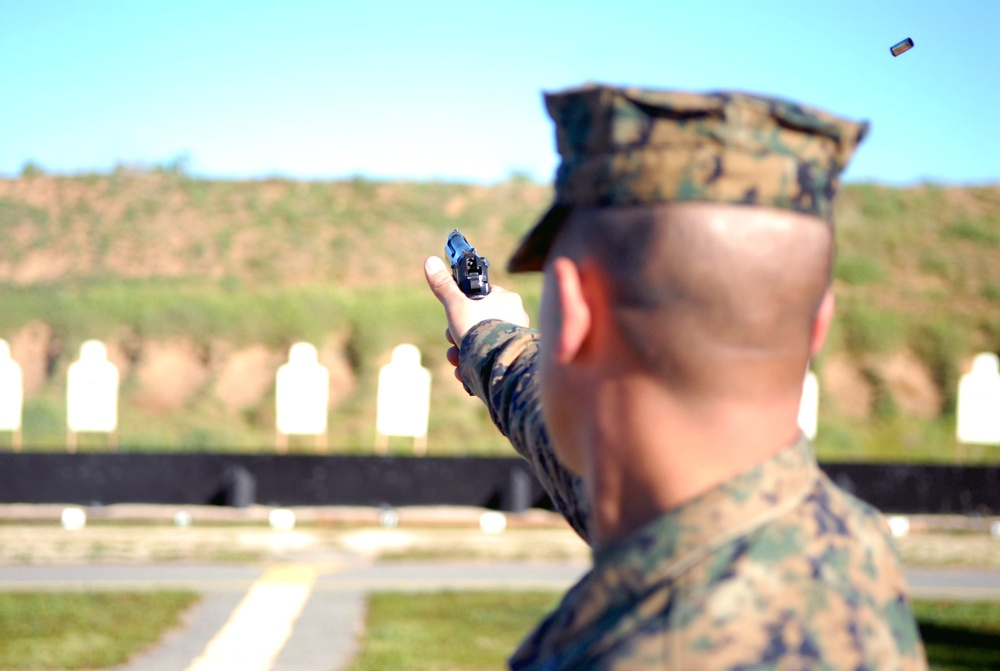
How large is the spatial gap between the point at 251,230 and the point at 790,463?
3131 cm

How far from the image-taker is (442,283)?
7.64 ft

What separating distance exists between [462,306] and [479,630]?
6.51m

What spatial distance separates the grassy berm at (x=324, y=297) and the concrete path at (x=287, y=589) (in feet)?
36.5

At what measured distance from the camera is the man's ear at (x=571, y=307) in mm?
1204

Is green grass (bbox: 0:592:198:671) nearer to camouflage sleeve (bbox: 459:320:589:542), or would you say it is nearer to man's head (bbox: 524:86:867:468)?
camouflage sleeve (bbox: 459:320:589:542)

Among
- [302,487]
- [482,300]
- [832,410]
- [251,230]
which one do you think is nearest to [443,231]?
[251,230]

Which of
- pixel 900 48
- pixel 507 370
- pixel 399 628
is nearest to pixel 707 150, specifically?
pixel 900 48

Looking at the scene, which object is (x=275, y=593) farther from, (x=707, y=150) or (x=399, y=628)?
(x=707, y=150)

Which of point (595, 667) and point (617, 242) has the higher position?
point (617, 242)

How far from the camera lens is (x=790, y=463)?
119 centimetres

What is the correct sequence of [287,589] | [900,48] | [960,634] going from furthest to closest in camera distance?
[287,589] < [960,634] < [900,48]

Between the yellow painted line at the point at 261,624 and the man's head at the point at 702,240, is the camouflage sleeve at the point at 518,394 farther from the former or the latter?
the yellow painted line at the point at 261,624

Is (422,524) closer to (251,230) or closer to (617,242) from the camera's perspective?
(617,242)

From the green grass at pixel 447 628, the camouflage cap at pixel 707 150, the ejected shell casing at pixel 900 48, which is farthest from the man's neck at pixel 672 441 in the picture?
the green grass at pixel 447 628
